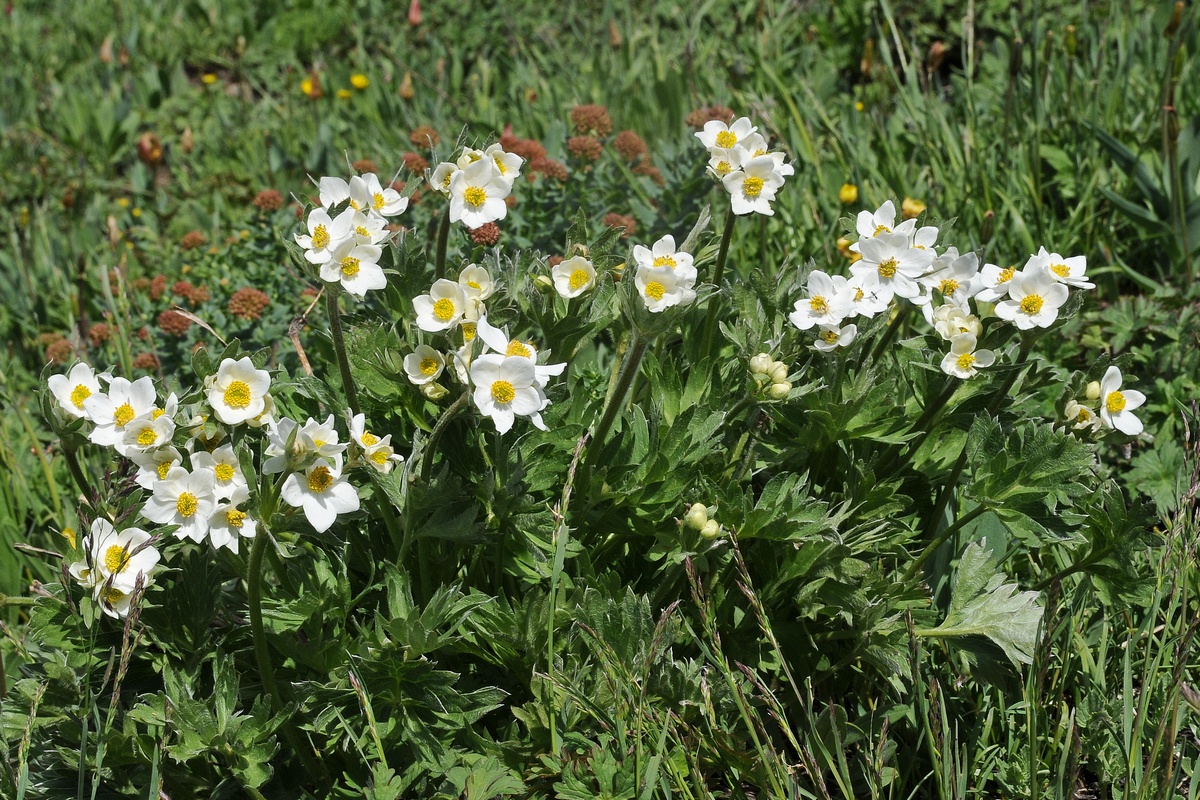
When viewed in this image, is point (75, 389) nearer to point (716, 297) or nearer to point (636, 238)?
point (716, 297)

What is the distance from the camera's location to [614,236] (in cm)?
193

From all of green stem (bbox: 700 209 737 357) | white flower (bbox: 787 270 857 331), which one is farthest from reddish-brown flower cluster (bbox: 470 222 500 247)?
white flower (bbox: 787 270 857 331)

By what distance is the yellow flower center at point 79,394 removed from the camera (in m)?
1.70

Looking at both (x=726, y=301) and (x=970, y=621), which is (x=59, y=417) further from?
(x=970, y=621)

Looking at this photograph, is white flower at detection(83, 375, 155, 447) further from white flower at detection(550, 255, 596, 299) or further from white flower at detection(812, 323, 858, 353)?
white flower at detection(812, 323, 858, 353)

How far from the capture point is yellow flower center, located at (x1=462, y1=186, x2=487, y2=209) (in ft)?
6.14

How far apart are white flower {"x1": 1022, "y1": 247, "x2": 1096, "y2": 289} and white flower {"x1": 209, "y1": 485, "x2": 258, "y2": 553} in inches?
52.4

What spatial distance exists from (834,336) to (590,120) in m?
1.79

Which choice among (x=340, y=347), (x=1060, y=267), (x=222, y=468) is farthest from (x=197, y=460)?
(x=1060, y=267)

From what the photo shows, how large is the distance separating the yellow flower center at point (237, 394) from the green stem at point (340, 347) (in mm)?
177

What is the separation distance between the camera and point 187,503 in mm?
1602

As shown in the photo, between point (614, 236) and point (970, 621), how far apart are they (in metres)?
0.96

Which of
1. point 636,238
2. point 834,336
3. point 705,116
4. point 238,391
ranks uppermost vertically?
point 238,391

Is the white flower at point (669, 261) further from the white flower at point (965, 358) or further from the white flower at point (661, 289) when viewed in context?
the white flower at point (965, 358)
